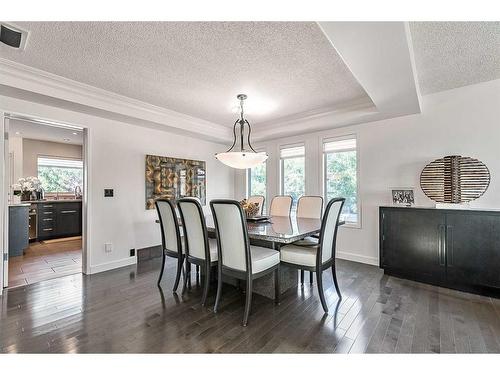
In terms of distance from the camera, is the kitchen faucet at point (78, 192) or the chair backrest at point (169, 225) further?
the kitchen faucet at point (78, 192)

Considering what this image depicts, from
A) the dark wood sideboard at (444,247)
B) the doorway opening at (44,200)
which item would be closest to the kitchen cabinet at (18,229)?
the doorway opening at (44,200)

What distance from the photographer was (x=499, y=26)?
1.82 m

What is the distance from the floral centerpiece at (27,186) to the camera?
516 centimetres

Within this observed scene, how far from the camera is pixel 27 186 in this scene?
5.20m

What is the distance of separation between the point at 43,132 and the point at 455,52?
704 centimetres

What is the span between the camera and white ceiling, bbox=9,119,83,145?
458 centimetres

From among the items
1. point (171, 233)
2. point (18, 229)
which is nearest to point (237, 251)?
point (171, 233)

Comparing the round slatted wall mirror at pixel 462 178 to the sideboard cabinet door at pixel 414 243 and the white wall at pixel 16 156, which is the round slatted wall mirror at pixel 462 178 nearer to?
the sideboard cabinet door at pixel 414 243

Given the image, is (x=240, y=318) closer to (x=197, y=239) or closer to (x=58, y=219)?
(x=197, y=239)

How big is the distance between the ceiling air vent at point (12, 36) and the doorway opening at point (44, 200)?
1290mm

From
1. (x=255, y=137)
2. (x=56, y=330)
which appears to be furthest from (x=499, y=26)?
(x=56, y=330)

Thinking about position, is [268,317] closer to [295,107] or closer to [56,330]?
[56,330]

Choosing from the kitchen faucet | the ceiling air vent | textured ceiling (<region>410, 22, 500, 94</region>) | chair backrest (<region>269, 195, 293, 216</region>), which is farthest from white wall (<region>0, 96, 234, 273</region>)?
textured ceiling (<region>410, 22, 500, 94</region>)
